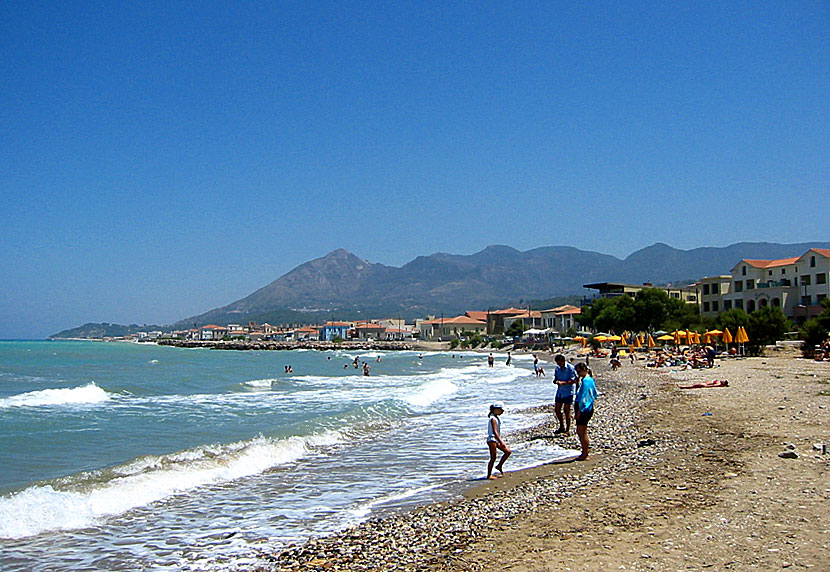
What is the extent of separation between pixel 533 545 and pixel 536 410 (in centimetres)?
1383

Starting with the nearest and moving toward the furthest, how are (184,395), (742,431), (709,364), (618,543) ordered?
(618,543), (742,431), (184,395), (709,364)

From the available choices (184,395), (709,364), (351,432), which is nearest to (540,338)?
(709,364)

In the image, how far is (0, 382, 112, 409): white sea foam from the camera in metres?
25.5

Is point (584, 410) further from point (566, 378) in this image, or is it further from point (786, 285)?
point (786, 285)

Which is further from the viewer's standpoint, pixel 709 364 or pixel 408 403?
pixel 709 364

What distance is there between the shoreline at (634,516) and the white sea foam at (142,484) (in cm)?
355

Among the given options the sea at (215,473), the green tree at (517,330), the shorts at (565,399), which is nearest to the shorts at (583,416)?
the sea at (215,473)

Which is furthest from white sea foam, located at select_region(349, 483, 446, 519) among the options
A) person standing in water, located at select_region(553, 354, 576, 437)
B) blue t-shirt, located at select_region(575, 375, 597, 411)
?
person standing in water, located at select_region(553, 354, 576, 437)

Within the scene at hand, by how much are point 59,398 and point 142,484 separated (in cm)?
1973

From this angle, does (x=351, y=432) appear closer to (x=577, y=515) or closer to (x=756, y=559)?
(x=577, y=515)

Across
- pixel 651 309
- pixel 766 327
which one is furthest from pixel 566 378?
pixel 651 309

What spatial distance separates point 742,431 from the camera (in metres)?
12.4

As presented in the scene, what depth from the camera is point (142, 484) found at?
1063 centimetres

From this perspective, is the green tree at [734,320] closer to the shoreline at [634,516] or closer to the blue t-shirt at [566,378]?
the shoreline at [634,516]
